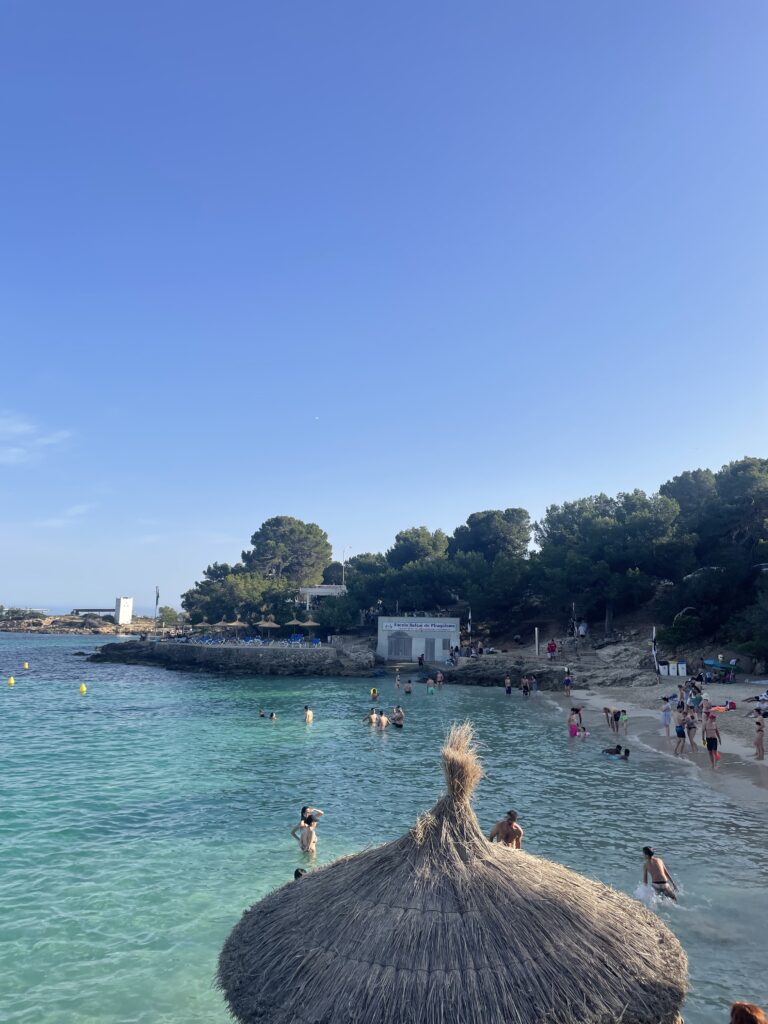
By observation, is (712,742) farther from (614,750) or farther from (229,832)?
(229,832)

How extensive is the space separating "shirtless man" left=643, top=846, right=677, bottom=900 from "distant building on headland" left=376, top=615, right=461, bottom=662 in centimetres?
4499

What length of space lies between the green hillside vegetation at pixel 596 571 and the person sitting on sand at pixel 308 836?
1155 inches

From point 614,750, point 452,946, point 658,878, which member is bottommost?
point 614,750

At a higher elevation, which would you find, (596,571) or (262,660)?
(596,571)

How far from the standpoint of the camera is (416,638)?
57.2 meters

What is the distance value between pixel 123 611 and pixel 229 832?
139099 mm

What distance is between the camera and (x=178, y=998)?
8.41 meters

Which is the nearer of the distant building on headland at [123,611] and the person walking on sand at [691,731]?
the person walking on sand at [691,731]

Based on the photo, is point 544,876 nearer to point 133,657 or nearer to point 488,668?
point 488,668

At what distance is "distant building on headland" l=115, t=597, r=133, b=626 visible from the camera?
141125 millimetres

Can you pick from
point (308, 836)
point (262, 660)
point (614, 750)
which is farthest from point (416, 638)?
point (308, 836)

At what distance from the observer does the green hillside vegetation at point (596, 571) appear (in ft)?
141

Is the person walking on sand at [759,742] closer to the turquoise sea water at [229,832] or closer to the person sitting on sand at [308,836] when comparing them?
the turquoise sea water at [229,832]

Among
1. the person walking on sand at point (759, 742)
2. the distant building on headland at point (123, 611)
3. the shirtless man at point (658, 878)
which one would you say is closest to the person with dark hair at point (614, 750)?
the person walking on sand at point (759, 742)
